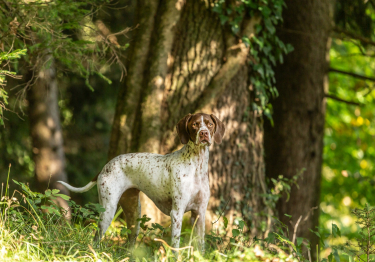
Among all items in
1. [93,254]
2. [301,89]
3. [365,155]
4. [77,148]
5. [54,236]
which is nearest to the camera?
[93,254]

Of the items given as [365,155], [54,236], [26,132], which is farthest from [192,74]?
[365,155]

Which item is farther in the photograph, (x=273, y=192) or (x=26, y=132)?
(x=26, y=132)

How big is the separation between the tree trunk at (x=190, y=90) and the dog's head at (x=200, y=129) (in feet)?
5.39

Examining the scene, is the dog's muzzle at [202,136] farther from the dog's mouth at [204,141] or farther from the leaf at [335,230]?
the leaf at [335,230]

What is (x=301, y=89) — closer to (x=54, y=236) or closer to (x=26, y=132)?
(x=54, y=236)

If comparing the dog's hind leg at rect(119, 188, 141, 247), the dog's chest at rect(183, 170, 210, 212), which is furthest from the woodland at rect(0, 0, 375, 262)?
the dog's chest at rect(183, 170, 210, 212)

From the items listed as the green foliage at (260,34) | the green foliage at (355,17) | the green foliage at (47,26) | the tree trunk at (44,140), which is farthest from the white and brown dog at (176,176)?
the green foliage at (355,17)

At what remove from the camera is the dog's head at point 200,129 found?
3.03 meters

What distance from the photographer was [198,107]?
490cm

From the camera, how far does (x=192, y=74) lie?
197 inches

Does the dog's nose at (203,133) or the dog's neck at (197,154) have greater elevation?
the dog's nose at (203,133)

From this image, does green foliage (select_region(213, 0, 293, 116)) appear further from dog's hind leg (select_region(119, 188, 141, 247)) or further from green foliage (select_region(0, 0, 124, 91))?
dog's hind leg (select_region(119, 188, 141, 247))

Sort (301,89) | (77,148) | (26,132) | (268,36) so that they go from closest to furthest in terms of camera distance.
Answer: (268,36) → (301,89) → (26,132) → (77,148)

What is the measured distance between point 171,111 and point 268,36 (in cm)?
185
